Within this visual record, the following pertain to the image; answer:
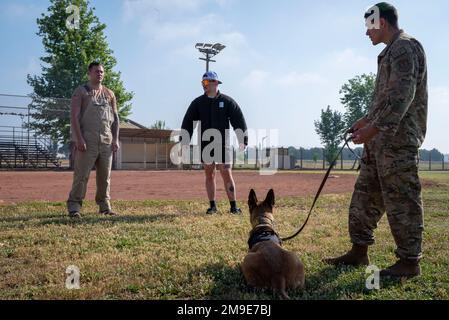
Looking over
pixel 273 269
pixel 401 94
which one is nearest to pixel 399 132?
pixel 401 94

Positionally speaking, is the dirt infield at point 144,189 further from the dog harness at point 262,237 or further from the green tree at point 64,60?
the green tree at point 64,60

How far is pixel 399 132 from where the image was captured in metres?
3.67

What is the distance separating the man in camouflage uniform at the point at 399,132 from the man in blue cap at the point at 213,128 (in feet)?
13.3

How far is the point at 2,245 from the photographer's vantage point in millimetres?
4832

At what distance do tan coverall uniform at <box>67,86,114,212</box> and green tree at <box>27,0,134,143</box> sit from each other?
2586cm

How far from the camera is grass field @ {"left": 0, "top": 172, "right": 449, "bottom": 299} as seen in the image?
3322 millimetres

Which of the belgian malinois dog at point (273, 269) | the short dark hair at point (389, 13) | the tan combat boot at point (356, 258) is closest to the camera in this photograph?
the belgian malinois dog at point (273, 269)

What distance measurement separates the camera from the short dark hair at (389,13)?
3.77 m

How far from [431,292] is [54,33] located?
35.0 metres

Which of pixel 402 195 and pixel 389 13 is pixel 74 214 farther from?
pixel 389 13

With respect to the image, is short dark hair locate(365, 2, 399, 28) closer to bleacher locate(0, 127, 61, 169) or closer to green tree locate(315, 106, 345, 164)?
bleacher locate(0, 127, 61, 169)

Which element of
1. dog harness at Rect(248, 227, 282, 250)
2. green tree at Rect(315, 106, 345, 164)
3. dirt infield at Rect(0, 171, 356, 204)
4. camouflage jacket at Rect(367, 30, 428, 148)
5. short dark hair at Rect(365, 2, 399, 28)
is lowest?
dirt infield at Rect(0, 171, 356, 204)

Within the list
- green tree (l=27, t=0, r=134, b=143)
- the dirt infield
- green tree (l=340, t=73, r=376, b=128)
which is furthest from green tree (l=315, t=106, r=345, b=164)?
the dirt infield

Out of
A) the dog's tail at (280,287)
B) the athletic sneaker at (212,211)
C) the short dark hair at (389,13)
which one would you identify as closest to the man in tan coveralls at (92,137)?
the athletic sneaker at (212,211)
